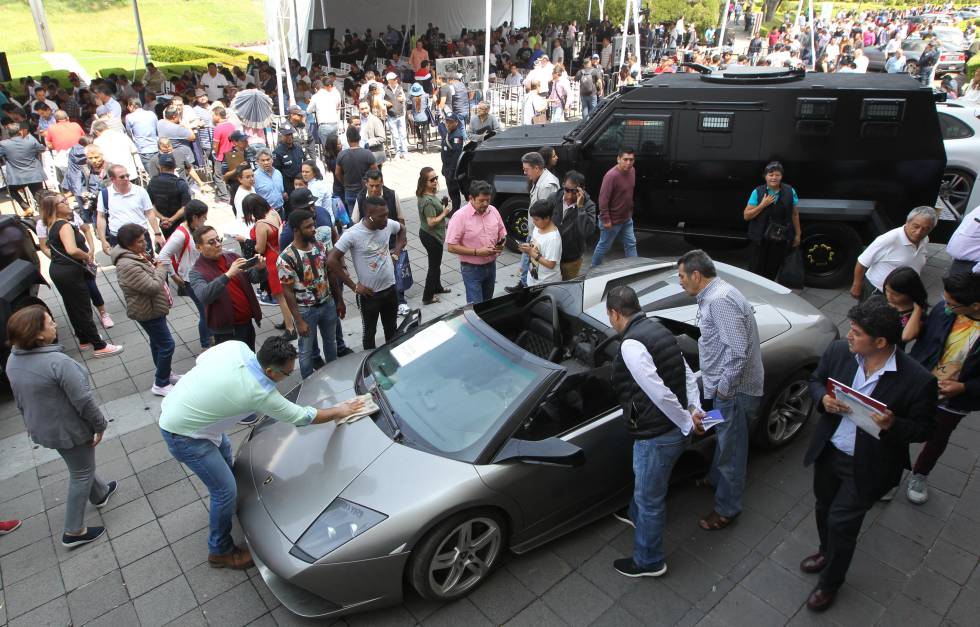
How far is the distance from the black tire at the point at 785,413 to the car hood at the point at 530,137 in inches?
197

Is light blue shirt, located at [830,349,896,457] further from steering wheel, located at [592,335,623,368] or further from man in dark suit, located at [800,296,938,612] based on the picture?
steering wheel, located at [592,335,623,368]

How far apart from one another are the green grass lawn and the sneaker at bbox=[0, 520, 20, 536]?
41.1m

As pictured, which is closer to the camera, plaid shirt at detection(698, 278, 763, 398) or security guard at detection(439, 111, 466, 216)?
plaid shirt at detection(698, 278, 763, 398)

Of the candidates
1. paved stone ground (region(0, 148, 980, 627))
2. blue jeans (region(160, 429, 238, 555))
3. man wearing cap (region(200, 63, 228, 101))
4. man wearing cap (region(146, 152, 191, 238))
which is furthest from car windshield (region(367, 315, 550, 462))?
man wearing cap (region(200, 63, 228, 101))

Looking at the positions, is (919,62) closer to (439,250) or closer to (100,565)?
(439,250)

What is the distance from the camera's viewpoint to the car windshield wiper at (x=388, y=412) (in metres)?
3.74

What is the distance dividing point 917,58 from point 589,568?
24668 mm

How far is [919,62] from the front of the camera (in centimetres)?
1978

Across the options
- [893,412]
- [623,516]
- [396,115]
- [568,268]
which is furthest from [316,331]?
[396,115]

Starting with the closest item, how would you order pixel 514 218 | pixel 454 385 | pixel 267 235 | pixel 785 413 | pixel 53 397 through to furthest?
1. pixel 53 397
2. pixel 454 385
3. pixel 785 413
4. pixel 267 235
5. pixel 514 218

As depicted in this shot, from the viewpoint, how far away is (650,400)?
3.41 metres

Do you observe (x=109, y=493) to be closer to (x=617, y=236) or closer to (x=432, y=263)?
(x=432, y=263)

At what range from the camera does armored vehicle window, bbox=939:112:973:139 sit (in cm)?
880

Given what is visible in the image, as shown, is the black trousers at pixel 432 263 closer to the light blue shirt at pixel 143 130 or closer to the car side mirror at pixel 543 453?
the car side mirror at pixel 543 453
